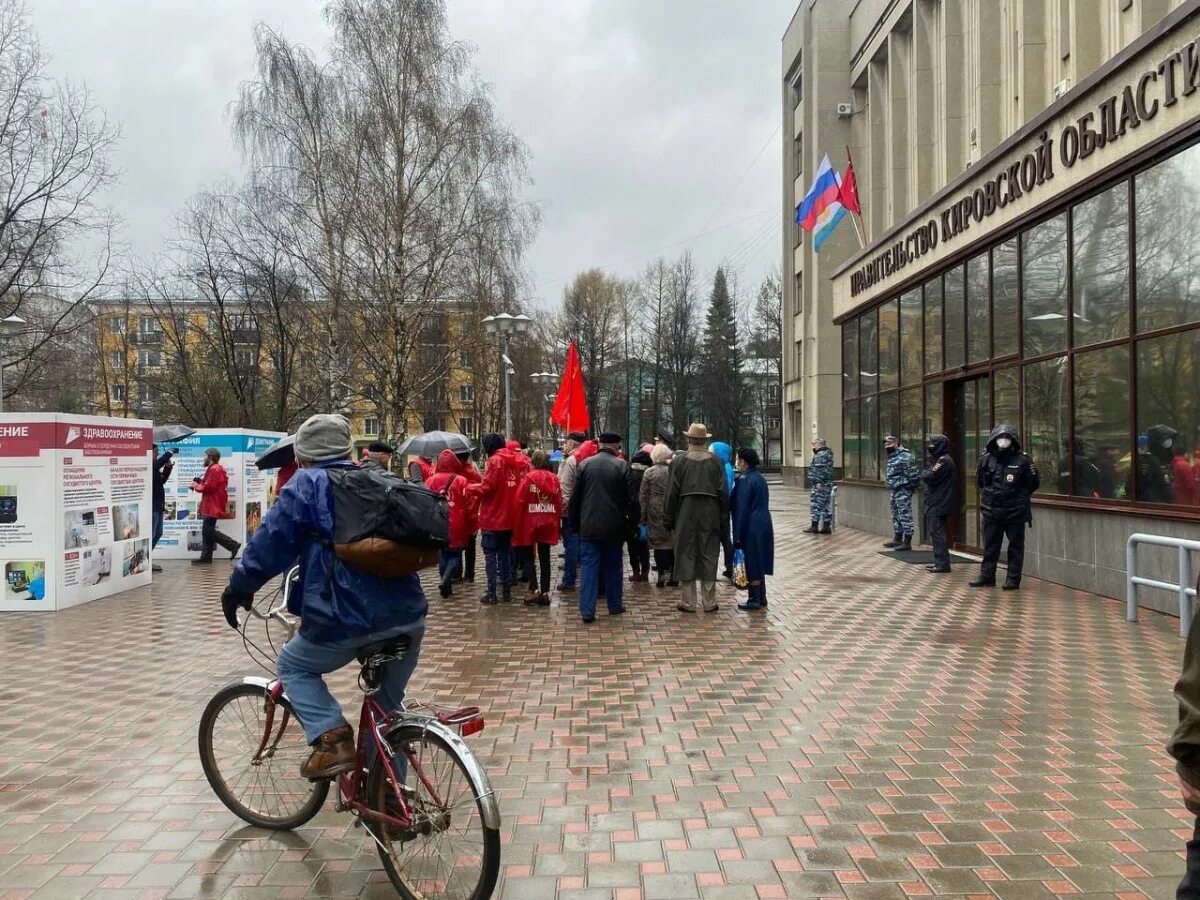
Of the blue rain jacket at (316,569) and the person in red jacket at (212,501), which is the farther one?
the person in red jacket at (212,501)

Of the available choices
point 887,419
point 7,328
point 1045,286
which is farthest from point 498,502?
point 7,328

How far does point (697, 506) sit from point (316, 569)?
633cm

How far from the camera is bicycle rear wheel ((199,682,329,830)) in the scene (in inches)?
161

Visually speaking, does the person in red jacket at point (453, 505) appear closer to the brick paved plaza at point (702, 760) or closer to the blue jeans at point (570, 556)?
the blue jeans at point (570, 556)

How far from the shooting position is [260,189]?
946 inches

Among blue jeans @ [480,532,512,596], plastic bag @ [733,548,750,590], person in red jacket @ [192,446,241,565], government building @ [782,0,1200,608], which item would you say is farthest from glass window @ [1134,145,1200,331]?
person in red jacket @ [192,446,241,565]

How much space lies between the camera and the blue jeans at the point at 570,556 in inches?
463

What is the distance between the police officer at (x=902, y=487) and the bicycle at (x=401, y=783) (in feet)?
42.6

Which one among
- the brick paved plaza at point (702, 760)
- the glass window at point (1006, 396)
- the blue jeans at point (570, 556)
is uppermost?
the glass window at point (1006, 396)

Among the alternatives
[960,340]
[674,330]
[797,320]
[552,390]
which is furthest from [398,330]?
[674,330]

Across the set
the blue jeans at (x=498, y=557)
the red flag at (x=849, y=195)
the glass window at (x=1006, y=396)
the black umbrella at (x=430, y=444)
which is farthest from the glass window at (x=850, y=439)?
the blue jeans at (x=498, y=557)

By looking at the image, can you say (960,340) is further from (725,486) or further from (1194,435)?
(725,486)

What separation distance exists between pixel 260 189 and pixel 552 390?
26.4 metres

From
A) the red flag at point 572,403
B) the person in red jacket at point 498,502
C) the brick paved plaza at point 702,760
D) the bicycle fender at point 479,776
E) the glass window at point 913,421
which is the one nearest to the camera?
the bicycle fender at point 479,776
